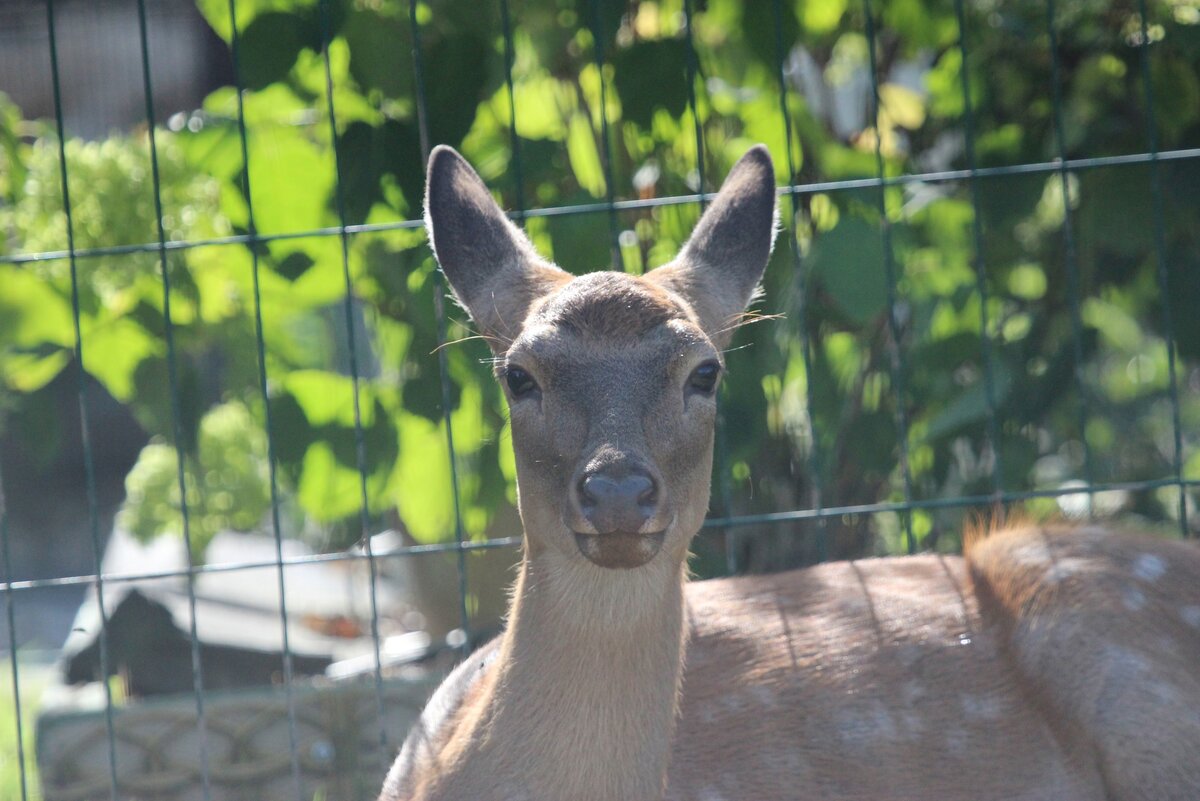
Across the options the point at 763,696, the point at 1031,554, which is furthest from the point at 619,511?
the point at 1031,554

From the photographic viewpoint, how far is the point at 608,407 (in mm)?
3270

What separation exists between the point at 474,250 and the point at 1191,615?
2153 mm

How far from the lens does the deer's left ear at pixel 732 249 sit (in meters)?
3.94

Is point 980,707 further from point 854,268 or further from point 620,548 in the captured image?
point 854,268

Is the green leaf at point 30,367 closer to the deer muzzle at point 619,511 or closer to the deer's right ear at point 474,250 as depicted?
the deer's right ear at point 474,250

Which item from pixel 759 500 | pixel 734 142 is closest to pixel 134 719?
pixel 759 500

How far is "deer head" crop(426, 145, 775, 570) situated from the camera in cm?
315

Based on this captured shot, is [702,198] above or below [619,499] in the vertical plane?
above

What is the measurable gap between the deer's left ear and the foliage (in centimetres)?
73

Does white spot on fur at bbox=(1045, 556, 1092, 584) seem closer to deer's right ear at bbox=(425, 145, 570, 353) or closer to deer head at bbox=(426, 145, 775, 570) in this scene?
deer head at bbox=(426, 145, 775, 570)

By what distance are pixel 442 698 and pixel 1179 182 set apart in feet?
11.3

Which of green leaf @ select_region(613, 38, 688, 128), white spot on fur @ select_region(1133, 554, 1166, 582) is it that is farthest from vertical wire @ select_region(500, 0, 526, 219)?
white spot on fur @ select_region(1133, 554, 1166, 582)

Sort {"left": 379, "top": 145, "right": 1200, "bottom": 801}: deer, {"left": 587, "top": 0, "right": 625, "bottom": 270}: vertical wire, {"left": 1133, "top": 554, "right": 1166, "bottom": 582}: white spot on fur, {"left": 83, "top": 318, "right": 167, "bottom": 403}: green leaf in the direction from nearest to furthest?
{"left": 379, "top": 145, "right": 1200, "bottom": 801}: deer
{"left": 1133, "top": 554, "right": 1166, "bottom": 582}: white spot on fur
{"left": 587, "top": 0, "right": 625, "bottom": 270}: vertical wire
{"left": 83, "top": 318, "right": 167, "bottom": 403}: green leaf

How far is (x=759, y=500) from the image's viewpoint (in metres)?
6.07
